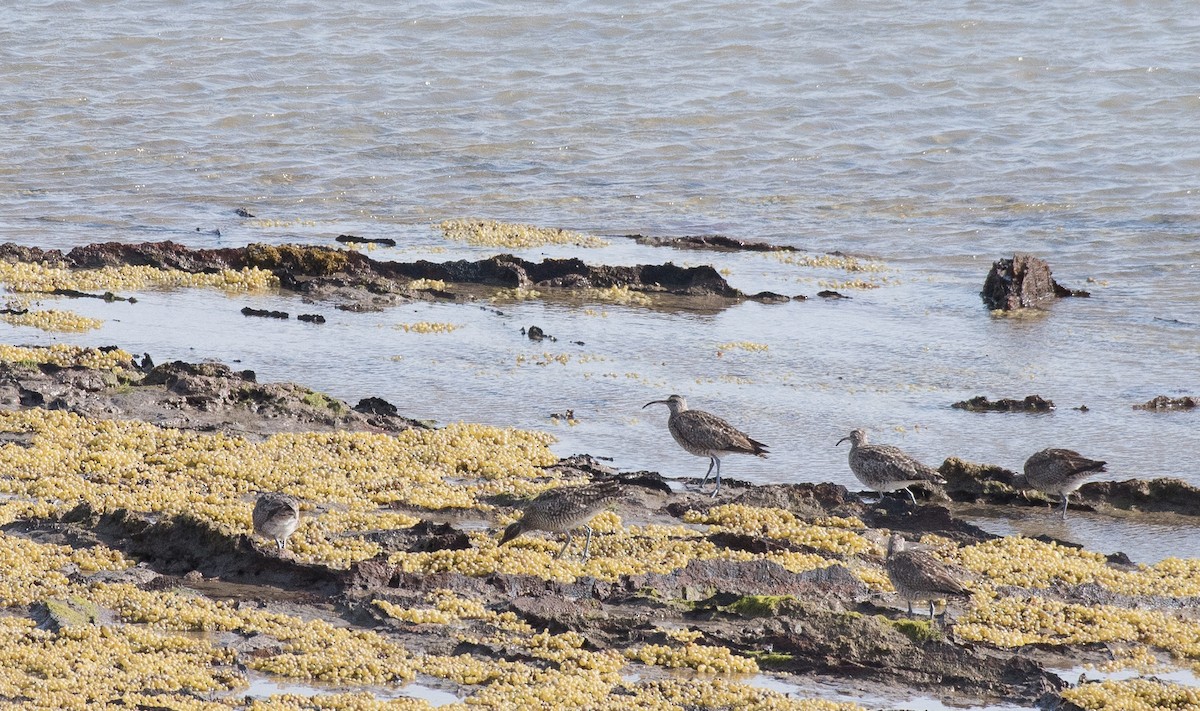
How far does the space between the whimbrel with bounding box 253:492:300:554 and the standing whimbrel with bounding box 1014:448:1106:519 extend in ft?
18.2

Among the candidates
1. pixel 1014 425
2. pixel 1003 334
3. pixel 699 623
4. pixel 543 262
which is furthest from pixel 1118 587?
pixel 543 262

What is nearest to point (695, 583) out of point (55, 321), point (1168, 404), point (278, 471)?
point (278, 471)

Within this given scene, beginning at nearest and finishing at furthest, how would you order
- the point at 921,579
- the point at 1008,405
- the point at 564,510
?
the point at 921,579 → the point at 564,510 → the point at 1008,405

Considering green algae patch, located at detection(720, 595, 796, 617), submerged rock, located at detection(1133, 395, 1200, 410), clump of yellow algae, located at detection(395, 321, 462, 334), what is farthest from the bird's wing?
clump of yellow algae, located at detection(395, 321, 462, 334)

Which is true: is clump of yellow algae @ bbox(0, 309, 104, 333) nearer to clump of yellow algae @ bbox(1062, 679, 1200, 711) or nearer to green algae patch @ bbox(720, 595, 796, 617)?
green algae patch @ bbox(720, 595, 796, 617)

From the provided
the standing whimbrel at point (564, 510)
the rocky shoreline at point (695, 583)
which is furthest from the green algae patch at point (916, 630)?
the standing whimbrel at point (564, 510)

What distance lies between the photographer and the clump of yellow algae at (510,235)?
2172 cm

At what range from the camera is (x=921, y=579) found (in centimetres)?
883

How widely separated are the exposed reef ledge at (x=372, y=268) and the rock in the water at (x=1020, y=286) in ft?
10.5

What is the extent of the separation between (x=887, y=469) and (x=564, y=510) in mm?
2794

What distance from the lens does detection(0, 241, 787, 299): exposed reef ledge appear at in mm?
18625

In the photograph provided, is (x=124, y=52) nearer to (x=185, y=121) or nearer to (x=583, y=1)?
(x=185, y=121)

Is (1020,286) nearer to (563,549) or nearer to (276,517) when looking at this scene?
(563,549)

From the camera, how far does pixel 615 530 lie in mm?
10273
